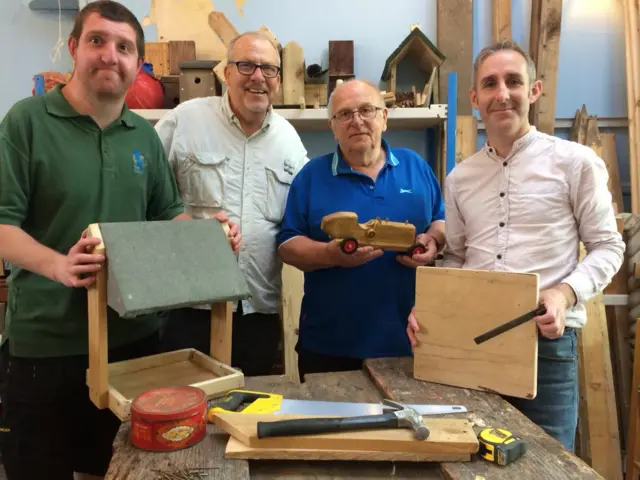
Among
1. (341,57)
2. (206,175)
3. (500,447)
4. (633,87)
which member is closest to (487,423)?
(500,447)

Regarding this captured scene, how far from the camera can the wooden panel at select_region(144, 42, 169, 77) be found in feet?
9.66

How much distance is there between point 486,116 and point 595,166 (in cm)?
35

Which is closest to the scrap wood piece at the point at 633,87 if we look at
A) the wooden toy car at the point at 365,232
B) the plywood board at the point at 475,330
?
the wooden toy car at the point at 365,232

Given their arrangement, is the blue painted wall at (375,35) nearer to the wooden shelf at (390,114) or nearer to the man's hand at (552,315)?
the wooden shelf at (390,114)

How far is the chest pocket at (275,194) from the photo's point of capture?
6.79 feet

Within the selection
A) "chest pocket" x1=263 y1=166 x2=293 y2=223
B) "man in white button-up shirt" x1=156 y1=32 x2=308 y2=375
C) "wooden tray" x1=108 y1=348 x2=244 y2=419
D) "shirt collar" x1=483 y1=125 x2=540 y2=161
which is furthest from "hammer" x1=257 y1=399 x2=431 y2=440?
"chest pocket" x1=263 y1=166 x2=293 y2=223

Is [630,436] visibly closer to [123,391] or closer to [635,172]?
[635,172]

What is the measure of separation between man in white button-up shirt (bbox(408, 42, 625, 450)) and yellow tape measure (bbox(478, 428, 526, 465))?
0.42m

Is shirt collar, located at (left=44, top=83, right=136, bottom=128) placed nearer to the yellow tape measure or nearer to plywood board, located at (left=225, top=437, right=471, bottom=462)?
plywood board, located at (left=225, top=437, right=471, bottom=462)

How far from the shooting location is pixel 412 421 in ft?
3.48

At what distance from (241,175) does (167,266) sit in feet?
2.82

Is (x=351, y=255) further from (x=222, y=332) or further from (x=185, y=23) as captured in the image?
(x=185, y=23)

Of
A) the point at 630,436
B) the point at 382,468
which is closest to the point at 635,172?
the point at 630,436

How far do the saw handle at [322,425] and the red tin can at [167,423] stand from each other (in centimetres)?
15
